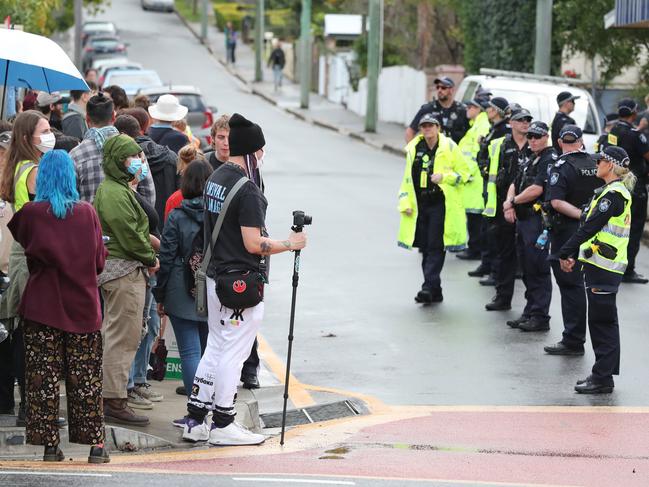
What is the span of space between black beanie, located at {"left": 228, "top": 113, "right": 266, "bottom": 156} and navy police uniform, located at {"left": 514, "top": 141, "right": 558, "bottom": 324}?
15.8 feet

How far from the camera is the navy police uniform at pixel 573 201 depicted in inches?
468

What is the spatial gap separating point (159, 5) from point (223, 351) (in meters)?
76.2

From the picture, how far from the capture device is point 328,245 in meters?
17.9

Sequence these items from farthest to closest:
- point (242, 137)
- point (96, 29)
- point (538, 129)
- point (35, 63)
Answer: point (96, 29)
point (538, 129)
point (35, 63)
point (242, 137)

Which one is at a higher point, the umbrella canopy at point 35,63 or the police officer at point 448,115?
the umbrella canopy at point 35,63

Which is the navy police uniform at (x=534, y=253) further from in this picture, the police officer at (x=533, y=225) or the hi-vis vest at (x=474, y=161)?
the hi-vis vest at (x=474, y=161)

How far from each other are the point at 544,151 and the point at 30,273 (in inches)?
248

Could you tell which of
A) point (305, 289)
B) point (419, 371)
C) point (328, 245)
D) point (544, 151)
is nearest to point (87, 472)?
point (419, 371)

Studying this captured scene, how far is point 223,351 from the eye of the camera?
8.66 m

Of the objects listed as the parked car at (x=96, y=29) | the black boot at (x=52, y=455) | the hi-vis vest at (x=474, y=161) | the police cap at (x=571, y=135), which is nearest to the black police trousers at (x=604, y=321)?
the police cap at (x=571, y=135)

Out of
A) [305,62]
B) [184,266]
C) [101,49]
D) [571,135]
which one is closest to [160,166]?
[184,266]

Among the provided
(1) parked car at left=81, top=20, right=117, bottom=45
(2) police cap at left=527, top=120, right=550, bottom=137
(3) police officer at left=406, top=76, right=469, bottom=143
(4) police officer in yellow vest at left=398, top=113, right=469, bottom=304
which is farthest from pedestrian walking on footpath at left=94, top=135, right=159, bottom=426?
(1) parked car at left=81, top=20, right=117, bottom=45

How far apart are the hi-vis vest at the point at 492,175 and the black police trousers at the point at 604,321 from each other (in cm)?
337

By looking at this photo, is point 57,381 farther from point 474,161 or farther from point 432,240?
point 474,161
